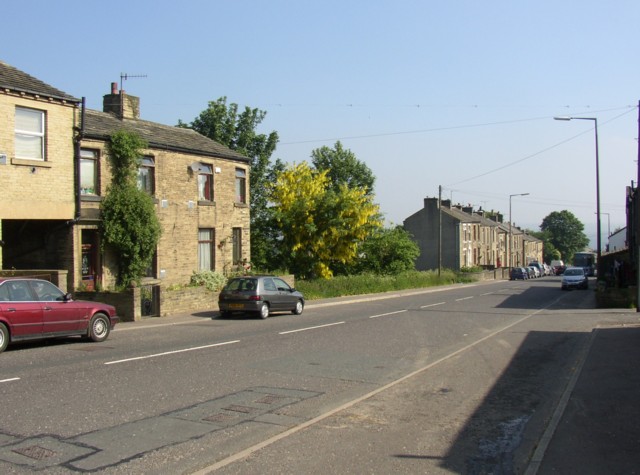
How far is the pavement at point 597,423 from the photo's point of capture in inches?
232

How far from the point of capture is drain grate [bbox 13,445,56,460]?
5.86m

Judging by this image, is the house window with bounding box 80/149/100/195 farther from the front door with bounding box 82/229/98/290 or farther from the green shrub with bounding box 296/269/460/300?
the green shrub with bounding box 296/269/460/300

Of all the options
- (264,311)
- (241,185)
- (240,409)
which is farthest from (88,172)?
(240,409)

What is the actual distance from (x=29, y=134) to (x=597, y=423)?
18.4 meters

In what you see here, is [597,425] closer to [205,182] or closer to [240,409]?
[240,409]

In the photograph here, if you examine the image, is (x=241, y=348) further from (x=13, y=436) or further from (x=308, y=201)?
(x=308, y=201)

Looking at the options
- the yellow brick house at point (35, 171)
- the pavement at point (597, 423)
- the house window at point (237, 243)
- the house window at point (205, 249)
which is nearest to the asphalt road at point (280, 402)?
the pavement at point (597, 423)

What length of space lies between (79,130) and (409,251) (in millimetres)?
32533

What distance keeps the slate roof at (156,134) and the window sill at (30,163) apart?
2.12m

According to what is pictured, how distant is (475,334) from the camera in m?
17.3

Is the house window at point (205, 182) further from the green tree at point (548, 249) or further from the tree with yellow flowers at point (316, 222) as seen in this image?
the green tree at point (548, 249)

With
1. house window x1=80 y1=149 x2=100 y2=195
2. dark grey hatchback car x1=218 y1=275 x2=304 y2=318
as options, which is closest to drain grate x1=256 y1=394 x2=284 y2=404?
dark grey hatchback car x1=218 y1=275 x2=304 y2=318

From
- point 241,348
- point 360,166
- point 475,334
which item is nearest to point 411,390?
point 241,348

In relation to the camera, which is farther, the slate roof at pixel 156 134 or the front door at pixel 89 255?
the slate roof at pixel 156 134
